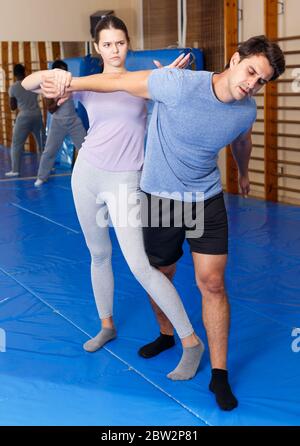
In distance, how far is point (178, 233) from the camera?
7.24 feet

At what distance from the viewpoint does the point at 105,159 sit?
2307mm

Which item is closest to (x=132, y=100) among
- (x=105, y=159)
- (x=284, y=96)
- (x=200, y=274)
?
(x=105, y=159)

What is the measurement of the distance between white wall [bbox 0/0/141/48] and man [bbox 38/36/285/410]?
6.41 metres

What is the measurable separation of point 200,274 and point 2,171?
6.84m

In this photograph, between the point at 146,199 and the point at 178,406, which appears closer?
the point at 178,406

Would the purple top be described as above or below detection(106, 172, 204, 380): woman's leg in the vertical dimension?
above

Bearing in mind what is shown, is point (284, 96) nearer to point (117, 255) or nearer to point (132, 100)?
point (117, 255)

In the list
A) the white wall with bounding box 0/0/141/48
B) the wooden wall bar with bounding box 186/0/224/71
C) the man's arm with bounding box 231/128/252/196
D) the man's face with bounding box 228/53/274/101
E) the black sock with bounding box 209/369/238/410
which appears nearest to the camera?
the man's face with bounding box 228/53/274/101

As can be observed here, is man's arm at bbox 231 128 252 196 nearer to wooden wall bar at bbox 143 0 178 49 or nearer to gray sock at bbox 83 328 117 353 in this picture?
gray sock at bbox 83 328 117 353

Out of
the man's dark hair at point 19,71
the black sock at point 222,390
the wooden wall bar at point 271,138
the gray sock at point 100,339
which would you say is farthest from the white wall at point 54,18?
the black sock at point 222,390

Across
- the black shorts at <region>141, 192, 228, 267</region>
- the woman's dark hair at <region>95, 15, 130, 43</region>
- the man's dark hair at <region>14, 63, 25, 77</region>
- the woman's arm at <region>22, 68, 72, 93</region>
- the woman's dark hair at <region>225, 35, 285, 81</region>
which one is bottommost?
the black shorts at <region>141, 192, 228, 267</region>

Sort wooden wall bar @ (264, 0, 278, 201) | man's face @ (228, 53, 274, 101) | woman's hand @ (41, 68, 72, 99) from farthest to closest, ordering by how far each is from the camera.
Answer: wooden wall bar @ (264, 0, 278, 201) < woman's hand @ (41, 68, 72, 99) < man's face @ (228, 53, 274, 101)

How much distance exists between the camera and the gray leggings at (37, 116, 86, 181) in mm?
6238

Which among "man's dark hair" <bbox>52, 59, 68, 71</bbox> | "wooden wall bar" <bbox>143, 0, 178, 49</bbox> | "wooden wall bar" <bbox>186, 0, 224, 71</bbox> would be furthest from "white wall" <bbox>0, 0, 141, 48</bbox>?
"man's dark hair" <bbox>52, 59, 68, 71</bbox>
